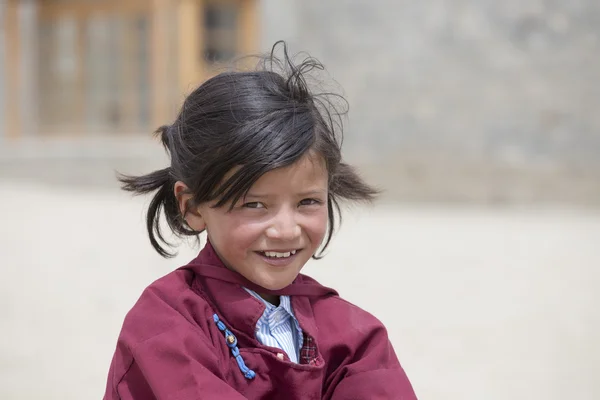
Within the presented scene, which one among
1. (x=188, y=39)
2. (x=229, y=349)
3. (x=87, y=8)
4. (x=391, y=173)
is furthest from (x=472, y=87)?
(x=229, y=349)

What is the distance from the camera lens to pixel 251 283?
1.69 meters

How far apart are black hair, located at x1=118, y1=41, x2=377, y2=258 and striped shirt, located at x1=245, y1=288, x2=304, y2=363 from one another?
24cm

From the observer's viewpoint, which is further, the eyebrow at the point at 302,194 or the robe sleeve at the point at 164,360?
the eyebrow at the point at 302,194

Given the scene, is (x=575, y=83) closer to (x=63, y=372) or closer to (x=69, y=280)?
(x=69, y=280)

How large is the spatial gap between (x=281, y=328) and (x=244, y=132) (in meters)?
0.40

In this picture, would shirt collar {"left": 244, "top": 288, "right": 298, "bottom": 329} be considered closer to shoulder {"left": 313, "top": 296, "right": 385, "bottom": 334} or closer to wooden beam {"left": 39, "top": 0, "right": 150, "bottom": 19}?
shoulder {"left": 313, "top": 296, "right": 385, "bottom": 334}

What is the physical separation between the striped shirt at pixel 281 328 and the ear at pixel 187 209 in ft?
0.56

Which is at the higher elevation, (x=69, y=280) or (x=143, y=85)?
(x=143, y=85)

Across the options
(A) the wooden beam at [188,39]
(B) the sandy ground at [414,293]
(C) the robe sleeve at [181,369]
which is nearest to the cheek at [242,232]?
(C) the robe sleeve at [181,369]

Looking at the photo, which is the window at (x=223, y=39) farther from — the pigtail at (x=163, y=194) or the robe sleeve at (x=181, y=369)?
the robe sleeve at (x=181, y=369)

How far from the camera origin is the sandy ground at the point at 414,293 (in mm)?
3471

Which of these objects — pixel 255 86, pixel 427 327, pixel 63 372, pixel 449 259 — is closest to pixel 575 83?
pixel 449 259

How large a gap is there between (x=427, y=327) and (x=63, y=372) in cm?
171

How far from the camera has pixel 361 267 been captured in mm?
5445
